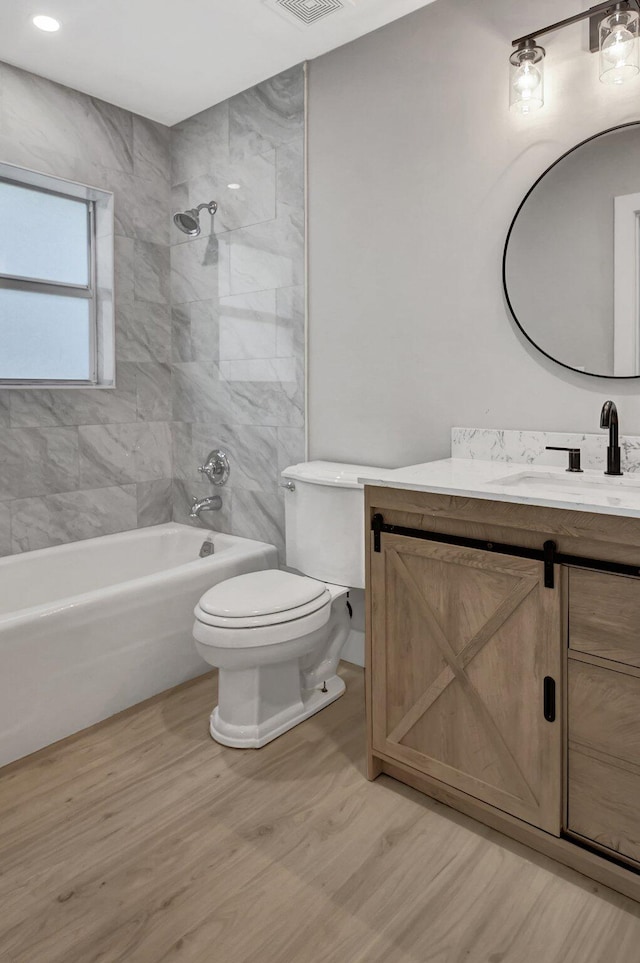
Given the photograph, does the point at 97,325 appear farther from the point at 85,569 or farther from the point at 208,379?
the point at 85,569

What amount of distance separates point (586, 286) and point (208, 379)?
6.02 feet

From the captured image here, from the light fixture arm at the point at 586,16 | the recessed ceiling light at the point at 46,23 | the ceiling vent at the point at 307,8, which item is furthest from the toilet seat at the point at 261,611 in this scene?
the recessed ceiling light at the point at 46,23

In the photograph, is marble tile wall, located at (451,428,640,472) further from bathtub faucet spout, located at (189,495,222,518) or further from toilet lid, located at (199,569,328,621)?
bathtub faucet spout, located at (189,495,222,518)

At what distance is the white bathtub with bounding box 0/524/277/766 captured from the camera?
6.41ft

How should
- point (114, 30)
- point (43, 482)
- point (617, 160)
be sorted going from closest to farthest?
point (617, 160) < point (114, 30) < point (43, 482)

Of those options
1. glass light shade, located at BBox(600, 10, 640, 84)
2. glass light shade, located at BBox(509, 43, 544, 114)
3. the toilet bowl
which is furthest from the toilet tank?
glass light shade, located at BBox(600, 10, 640, 84)

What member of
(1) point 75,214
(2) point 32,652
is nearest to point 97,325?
(1) point 75,214

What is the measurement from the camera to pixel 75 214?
9.67 feet

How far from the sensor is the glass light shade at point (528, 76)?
6.15ft

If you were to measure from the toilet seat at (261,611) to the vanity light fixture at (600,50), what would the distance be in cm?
168

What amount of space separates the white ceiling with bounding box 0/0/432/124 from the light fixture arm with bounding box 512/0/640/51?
50cm

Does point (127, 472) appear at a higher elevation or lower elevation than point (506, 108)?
lower

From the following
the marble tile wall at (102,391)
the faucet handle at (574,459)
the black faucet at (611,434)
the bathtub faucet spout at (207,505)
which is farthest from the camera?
the bathtub faucet spout at (207,505)

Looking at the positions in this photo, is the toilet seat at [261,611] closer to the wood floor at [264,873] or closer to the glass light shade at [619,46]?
the wood floor at [264,873]
